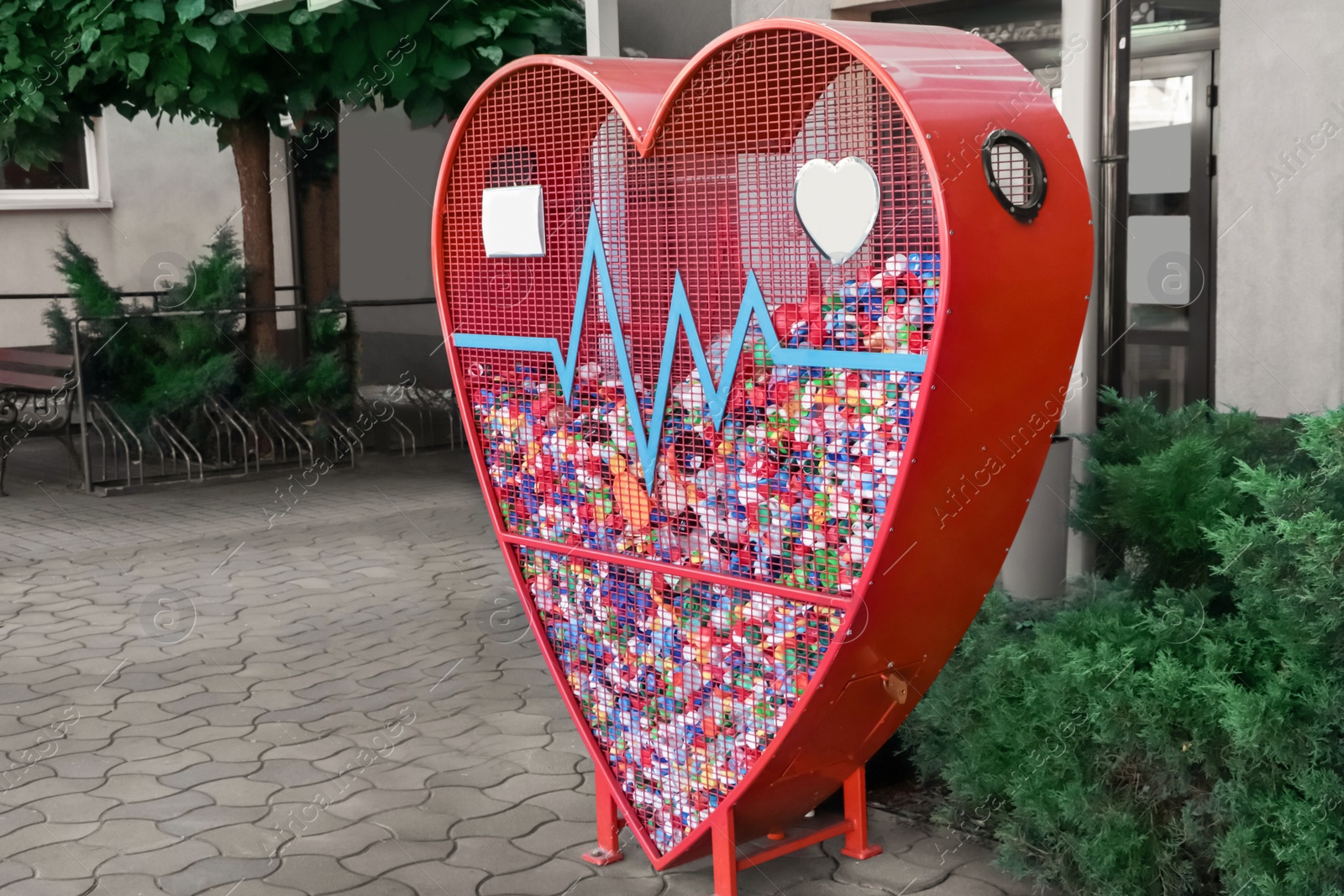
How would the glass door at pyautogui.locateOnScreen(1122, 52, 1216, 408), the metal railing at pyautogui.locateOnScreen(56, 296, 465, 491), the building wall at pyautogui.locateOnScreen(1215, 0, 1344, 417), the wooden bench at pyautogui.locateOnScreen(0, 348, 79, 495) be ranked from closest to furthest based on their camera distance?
the building wall at pyautogui.locateOnScreen(1215, 0, 1344, 417)
the glass door at pyautogui.locateOnScreen(1122, 52, 1216, 408)
the wooden bench at pyautogui.locateOnScreen(0, 348, 79, 495)
the metal railing at pyautogui.locateOnScreen(56, 296, 465, 491)

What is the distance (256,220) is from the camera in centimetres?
1038

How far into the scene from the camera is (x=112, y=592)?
22.1 ft

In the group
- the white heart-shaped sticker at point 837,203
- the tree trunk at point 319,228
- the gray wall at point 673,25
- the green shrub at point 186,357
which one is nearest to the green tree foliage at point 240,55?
the gray wall at point 673,25

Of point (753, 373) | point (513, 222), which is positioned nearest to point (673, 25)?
point (513, 222)

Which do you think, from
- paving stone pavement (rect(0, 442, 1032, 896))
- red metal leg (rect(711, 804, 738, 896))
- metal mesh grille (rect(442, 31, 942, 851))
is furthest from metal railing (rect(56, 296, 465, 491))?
red metal leg (rect(711, 804, 738, 896))

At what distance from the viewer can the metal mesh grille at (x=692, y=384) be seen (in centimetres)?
278

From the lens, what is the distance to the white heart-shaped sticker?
105 inches

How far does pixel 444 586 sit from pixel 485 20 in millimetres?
3004

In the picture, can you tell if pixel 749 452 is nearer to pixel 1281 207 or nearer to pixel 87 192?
pixel 1281 207

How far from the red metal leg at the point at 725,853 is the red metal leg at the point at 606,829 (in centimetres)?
38

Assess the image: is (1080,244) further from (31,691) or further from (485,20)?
(485,20)

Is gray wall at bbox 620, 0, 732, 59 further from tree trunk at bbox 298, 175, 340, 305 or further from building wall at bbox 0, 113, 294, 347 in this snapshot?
building wall at bbox 0, 113, 294, 347

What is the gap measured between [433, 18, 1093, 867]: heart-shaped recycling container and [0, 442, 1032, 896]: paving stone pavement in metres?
0.44

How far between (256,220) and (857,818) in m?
8.11
